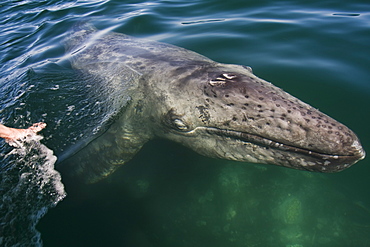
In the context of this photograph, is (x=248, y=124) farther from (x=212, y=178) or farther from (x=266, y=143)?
(x=212, y=178)

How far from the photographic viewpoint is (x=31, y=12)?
17.0 metres

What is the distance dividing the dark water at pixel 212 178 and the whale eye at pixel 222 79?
1974mm

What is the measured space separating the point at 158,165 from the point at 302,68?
5.34 m

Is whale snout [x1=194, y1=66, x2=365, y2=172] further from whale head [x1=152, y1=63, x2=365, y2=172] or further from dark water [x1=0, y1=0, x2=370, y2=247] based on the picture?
dark water [x1=0, y1=0, x2=370, y2=247]

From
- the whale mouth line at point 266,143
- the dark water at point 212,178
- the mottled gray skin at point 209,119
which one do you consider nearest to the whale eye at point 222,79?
the mottled gray skin at point 209,119

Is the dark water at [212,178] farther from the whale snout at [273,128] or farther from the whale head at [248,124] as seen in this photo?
the whale snout at [273,128]

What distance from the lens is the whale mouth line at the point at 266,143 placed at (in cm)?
452

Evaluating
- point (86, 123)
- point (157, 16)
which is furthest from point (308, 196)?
point (157, 16)

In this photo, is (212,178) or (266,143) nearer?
(266,143)

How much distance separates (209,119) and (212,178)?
57.0 inches

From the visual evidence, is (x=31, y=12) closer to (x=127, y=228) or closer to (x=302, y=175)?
(x=127, y=228)

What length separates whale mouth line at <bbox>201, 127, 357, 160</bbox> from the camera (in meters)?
4.52

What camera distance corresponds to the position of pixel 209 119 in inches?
224

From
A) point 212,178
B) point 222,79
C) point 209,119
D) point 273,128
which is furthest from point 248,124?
point 212,178
